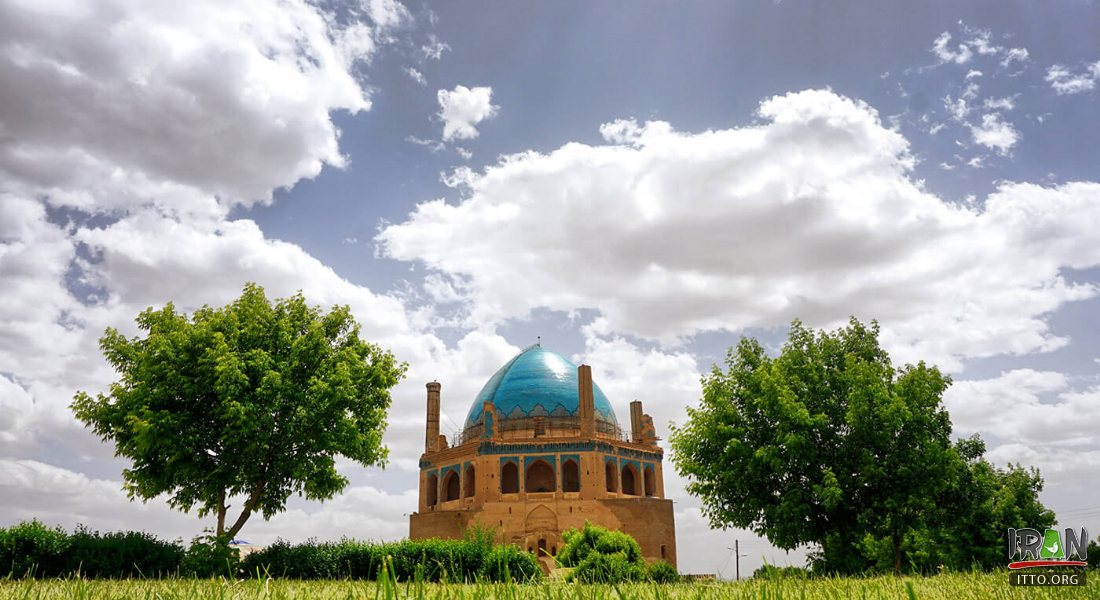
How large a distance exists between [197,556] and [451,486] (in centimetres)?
2788

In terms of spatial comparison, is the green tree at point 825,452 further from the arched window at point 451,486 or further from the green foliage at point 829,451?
the arched window at point 451,486

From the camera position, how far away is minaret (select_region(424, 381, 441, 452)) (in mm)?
44125

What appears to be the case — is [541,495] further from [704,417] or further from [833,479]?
[833,479]

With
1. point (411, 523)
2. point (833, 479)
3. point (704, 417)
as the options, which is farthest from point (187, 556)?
point (411, 523)

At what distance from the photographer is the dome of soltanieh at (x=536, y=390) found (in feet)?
138

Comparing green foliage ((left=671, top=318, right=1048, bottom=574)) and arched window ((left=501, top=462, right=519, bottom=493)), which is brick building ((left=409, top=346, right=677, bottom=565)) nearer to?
arched window ((left=501, top=462, right=519, bottom=493))

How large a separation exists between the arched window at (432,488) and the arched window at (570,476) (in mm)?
8556

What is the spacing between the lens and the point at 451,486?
42469mm

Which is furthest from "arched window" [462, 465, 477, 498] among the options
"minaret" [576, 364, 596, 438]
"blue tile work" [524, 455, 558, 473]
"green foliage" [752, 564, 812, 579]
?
"green foliage" [752, 564, 812, 579]

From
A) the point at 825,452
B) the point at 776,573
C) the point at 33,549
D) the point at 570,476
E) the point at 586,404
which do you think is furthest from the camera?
the point at 586,404

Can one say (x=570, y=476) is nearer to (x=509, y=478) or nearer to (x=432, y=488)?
(x=509, y=478)

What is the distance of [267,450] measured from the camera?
18.1 meters

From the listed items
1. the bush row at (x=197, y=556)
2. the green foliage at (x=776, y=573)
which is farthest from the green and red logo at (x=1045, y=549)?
the bush row at (x=197, y=556)

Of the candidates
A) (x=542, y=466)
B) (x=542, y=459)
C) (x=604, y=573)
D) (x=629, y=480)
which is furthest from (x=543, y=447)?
(x=604, y=573)
